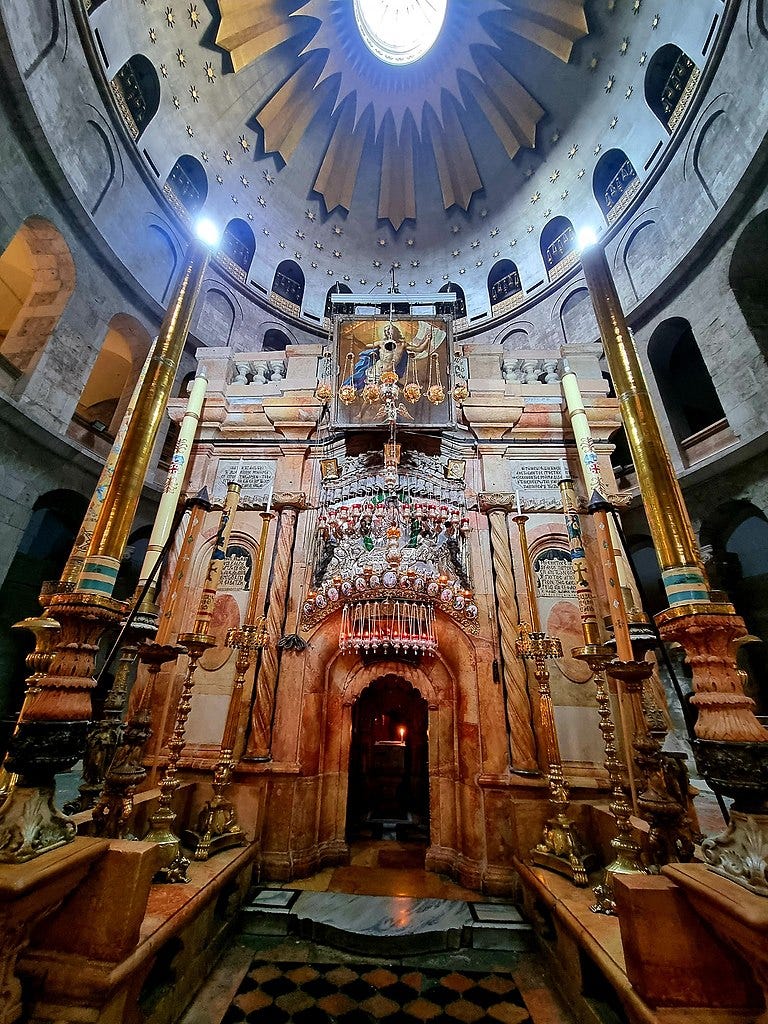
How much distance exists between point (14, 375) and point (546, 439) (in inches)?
434

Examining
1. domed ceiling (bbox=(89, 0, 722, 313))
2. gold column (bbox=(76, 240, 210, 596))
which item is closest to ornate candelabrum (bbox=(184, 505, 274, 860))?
gold column (bbox=(76, 240, 210, 596))

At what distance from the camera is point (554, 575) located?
738 centimetres

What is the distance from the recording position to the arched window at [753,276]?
28.7ft

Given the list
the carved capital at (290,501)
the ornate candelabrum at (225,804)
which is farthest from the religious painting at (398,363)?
the ornate candelabrum at (225,804)

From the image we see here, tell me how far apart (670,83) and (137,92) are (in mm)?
15702

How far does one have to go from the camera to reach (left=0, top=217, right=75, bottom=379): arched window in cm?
870

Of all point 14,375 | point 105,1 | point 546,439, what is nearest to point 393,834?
point 546,439

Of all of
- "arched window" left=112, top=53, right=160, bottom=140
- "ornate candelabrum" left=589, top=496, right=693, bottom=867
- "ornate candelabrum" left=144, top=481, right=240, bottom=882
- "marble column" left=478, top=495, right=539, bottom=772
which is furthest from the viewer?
"arched window" left=112, top=53, right=160, bottom=140

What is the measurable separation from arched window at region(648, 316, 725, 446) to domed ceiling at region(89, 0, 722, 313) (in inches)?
235

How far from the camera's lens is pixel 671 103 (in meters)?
12.0

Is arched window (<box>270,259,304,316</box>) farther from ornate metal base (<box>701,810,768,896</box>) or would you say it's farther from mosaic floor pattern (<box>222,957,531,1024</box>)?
ornate metal base (<box>701,810,768,896</box>)

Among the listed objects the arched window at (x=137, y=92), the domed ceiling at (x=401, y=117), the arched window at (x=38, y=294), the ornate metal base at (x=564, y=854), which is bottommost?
the ornate metal base at (x=564, y=854)

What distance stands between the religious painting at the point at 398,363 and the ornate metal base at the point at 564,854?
638cm

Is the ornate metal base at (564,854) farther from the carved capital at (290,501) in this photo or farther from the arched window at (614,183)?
the arched window at (614,183)
